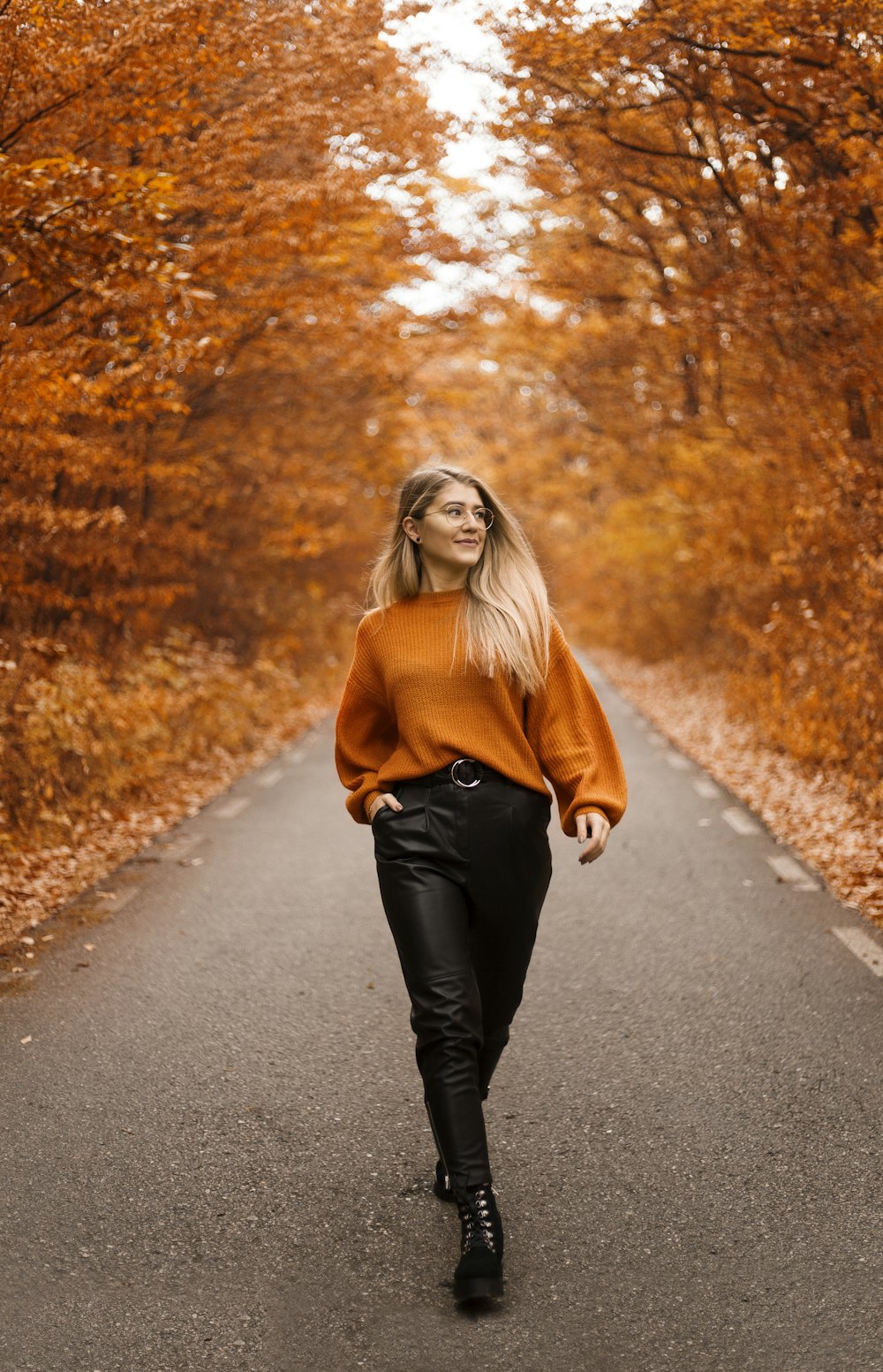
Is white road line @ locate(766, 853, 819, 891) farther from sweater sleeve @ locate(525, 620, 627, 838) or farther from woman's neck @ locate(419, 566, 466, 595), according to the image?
woman's neck @ locate(419, 566, 466, 595)

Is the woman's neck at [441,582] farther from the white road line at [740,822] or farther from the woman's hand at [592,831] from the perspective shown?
the white road line at [740,822]

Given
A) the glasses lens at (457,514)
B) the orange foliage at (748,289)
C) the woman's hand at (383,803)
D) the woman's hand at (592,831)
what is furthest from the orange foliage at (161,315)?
the woman's hand at (592,831)

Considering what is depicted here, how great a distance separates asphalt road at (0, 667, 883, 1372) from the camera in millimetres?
2986

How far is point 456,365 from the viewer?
3300cm

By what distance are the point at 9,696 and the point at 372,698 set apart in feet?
18.2

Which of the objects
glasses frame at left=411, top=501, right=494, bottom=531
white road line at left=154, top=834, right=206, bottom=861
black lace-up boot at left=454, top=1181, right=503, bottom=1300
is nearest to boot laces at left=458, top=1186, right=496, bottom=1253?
black lace-up boot at left=454, top=1181, right=503, bottom=1300

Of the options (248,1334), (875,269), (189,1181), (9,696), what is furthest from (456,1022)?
(875,269)

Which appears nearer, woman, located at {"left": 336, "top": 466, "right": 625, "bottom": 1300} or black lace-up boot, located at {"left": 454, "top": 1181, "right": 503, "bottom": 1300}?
black lace-up boot, located at {"left": 454, "top": 1181, "right": 503, "bottom": 1300}

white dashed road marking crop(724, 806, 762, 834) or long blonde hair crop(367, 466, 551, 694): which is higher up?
long blonde hair crop(367, 466, 551, 694)

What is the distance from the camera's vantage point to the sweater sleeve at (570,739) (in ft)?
11.6

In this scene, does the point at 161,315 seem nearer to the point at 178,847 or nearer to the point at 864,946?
the point at 178,847

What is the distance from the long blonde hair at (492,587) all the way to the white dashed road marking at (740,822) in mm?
5613

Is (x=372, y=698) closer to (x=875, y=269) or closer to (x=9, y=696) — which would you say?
(x=9, y=696)

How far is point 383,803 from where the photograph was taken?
139 inches
